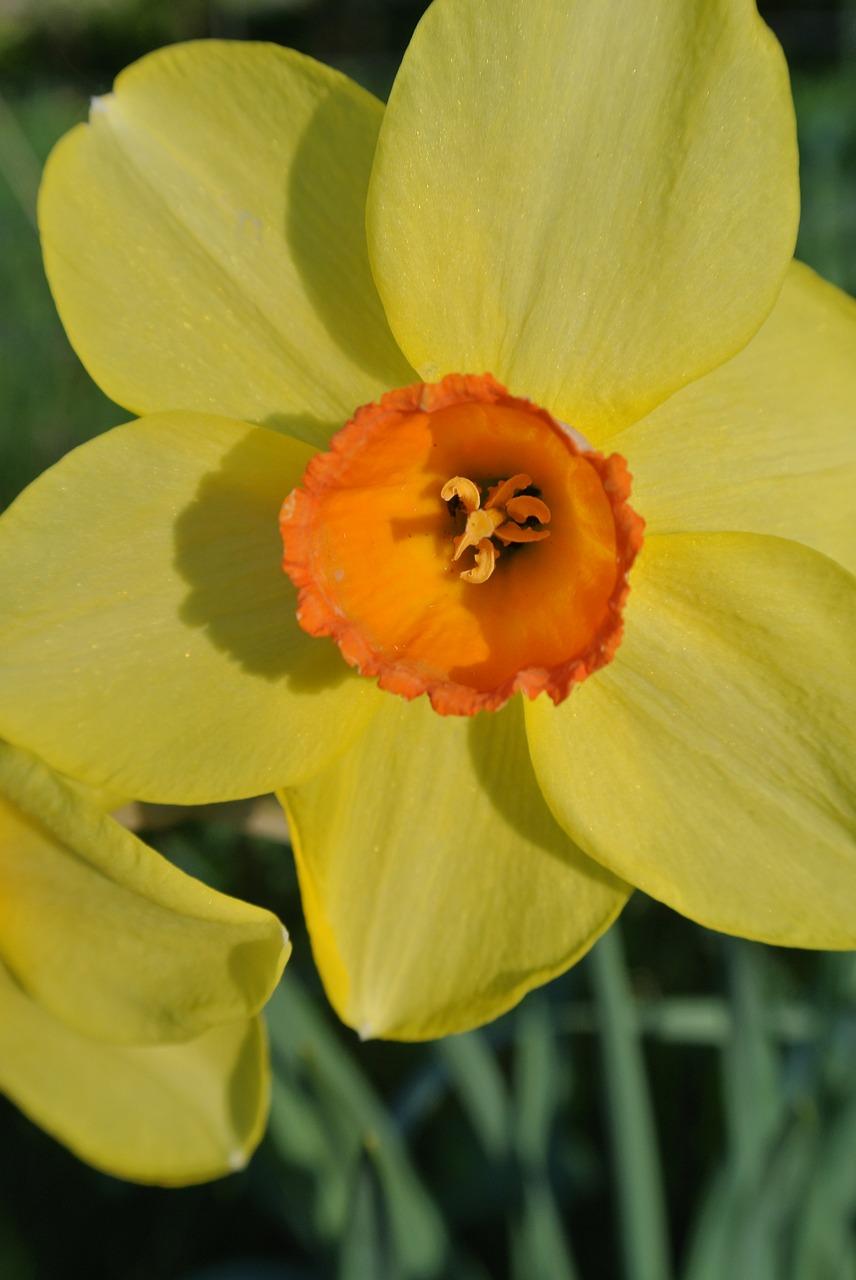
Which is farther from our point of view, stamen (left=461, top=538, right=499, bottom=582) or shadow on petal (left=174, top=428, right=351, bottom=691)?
stamen (left=461, top=538, right=499, bottom=582)

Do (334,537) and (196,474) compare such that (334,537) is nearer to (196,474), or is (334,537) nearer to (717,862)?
(196,474)

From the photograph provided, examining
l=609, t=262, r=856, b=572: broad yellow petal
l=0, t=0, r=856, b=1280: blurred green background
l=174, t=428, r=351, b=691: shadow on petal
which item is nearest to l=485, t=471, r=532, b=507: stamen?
l=609, t=262, r=856, b=572: broad yellow petal

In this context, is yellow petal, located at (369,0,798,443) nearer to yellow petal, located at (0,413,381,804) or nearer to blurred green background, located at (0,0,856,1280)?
yellow petal, located at (0,413,381,804)

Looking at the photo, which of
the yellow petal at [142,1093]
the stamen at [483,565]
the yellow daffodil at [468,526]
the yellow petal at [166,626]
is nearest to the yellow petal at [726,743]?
the yellow daffodil at [468,526]

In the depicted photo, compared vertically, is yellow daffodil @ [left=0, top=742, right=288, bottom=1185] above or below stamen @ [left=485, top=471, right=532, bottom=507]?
below

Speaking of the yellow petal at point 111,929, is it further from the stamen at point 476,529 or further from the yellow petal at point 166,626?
the stamen at point 476,529

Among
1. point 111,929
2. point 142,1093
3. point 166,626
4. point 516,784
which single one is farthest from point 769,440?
point 142,1093

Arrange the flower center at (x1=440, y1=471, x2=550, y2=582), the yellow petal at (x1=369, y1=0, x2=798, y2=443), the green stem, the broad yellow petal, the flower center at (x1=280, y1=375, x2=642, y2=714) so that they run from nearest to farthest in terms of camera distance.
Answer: the yellow petal at (x1=369, y1=0, x2=798, y2=443) → the flower center at (x1=280, y1=375, x2=642, y2=714) → the broad yellow petal → the flower center at (x1=440, y1=471, x2=550, y2=582) → the green stem
